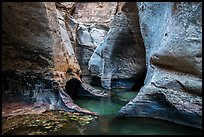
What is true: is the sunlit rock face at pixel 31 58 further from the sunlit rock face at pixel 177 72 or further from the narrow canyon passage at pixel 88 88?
the sunlit rock face at pixel 177 72

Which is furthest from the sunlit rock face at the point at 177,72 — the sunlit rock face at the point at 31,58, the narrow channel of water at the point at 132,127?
the sunlit rock face at the point at 31,58

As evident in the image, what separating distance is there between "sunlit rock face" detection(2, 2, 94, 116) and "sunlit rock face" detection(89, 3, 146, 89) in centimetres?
496

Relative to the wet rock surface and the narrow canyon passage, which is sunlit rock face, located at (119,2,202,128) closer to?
the narrow canyon passage

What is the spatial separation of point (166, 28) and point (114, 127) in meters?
3.12

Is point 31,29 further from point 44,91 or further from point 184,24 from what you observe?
point 184,24

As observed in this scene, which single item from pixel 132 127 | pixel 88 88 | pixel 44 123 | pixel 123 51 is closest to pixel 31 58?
pixel 44 123

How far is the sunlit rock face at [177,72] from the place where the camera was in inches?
211

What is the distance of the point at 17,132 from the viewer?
15.9ft

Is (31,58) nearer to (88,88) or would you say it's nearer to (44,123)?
(44,123)

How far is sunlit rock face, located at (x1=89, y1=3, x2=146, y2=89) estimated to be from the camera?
11.5 metres

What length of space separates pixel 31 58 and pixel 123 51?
6.09 metres

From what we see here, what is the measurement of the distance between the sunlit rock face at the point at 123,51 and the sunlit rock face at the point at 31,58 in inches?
195

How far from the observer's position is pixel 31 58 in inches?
280

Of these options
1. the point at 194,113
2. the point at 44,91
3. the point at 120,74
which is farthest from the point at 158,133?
the point at 120,74
